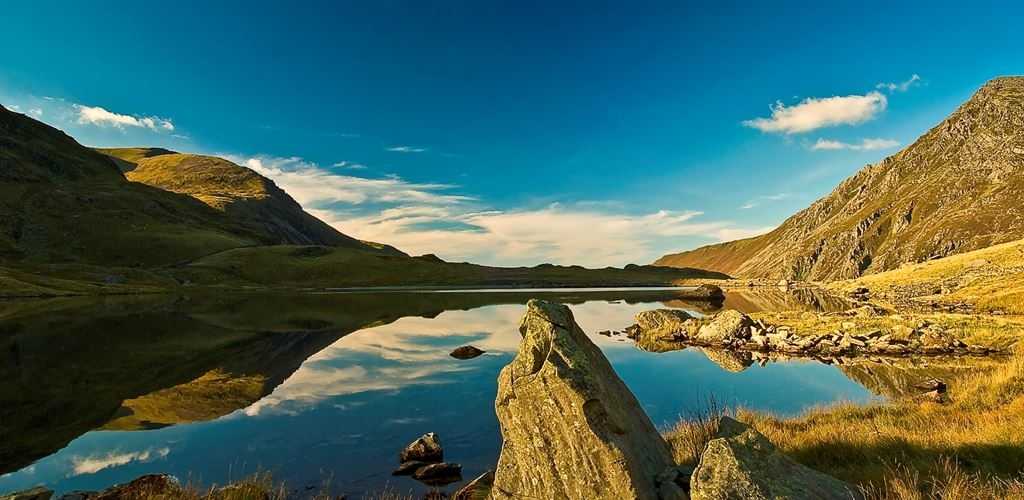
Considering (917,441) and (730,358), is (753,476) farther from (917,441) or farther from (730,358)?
(730,358)

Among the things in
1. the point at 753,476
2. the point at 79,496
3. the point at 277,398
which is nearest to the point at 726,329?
the point at 277,398

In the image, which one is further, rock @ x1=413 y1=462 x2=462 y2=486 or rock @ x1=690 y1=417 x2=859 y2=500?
rock @ x1=413 y1=462 x2=462 y2=486

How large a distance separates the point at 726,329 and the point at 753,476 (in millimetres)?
43030

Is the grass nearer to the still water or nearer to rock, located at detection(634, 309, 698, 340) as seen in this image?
the still water

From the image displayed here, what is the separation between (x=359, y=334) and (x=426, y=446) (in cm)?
4386

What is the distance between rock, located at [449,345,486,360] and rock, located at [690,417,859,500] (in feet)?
117

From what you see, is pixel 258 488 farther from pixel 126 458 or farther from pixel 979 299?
pixel 979 299

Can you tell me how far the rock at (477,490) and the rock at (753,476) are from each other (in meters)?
8.06

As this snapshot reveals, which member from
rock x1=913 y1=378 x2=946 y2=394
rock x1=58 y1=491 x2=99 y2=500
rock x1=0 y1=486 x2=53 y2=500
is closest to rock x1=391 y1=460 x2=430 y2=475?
rock x1=58 y1=491 x2=99 y2=500

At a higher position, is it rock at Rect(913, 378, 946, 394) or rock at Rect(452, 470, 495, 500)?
rock at Rect(913, 378, 946, 394)

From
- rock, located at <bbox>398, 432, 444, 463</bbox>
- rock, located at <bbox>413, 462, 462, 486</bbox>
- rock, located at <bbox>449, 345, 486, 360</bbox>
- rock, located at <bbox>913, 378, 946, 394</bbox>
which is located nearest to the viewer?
rock, located at <bbox>413, 462, 462, 486</bbox>

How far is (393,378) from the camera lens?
35844 mm

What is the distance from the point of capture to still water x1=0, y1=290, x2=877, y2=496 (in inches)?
767

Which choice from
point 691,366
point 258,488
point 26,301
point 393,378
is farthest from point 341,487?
point 26,301
